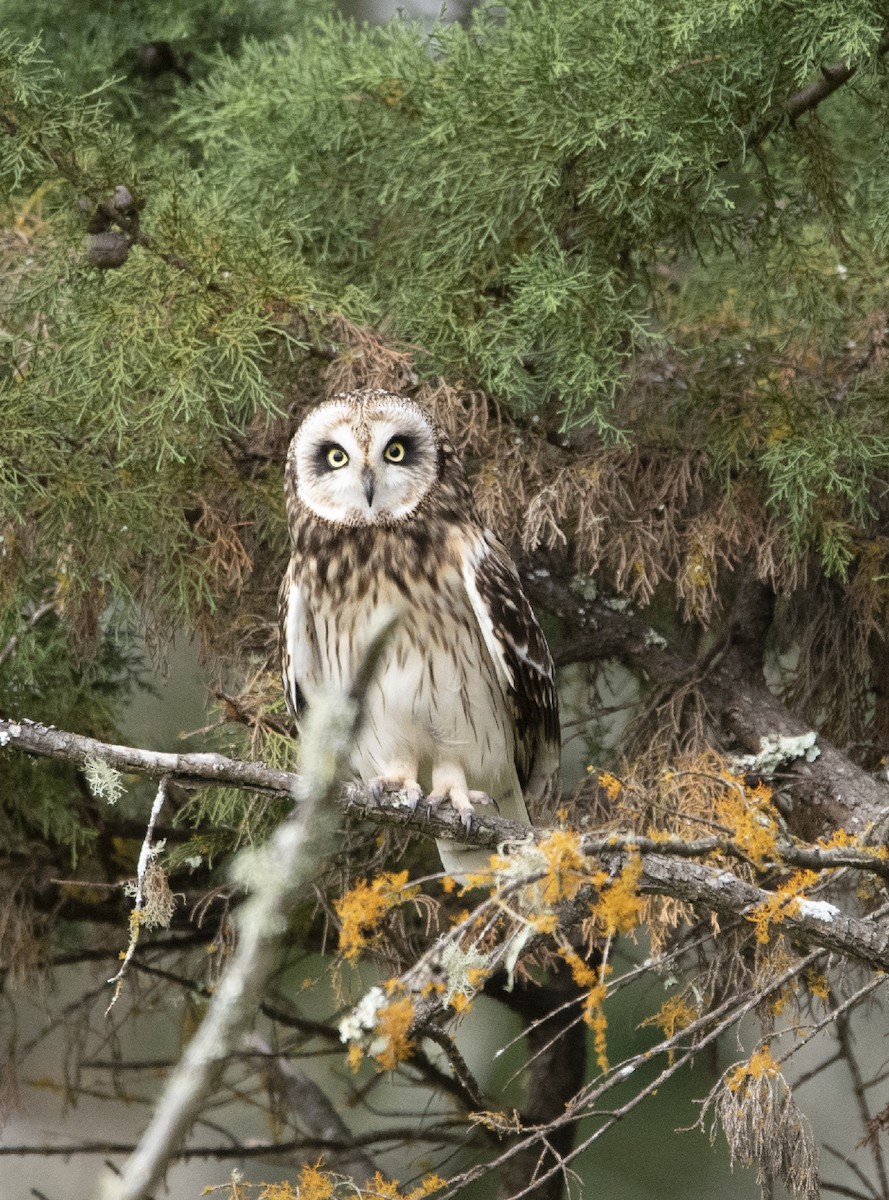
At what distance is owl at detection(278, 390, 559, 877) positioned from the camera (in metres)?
2.58

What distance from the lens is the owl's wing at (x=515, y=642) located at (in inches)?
100

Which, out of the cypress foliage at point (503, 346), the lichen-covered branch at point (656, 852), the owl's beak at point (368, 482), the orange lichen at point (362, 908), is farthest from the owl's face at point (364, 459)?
the orange lichen at point (362, 908)

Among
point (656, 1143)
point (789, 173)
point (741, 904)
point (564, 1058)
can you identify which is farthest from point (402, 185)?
point (656, 1143)

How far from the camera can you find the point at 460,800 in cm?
249

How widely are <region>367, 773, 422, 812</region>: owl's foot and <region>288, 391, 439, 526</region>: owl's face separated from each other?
0.49 metres

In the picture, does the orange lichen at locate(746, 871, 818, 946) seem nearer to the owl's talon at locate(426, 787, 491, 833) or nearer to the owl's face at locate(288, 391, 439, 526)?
the owl's talon at locate(426, 787, 491, 833)

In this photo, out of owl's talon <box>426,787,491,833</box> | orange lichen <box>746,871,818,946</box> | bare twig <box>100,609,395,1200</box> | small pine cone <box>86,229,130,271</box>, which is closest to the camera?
bare twig <box>100,609,395,1200</box>

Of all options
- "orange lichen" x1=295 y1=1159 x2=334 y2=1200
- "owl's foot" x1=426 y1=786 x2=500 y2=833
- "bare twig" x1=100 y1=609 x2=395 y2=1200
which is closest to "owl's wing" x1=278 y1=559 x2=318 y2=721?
"owl's foot" x1=426 y1=786 x2=500 y2=833

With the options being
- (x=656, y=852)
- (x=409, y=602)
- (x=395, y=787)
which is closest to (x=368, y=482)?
(x=409, y=602)

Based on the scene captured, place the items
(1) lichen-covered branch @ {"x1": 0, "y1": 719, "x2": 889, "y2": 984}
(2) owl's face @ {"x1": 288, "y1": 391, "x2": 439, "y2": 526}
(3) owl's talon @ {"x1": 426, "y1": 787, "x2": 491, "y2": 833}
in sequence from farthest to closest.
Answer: (2) owl's face @ {"x1": 288, "y1": 391, "x2": 439, "y2": 526}, (3) owl's talon @ {"x1": 426, "y1": 787, "x2": 491, "y2": 833}, (1) lichen-covered branch @ {"x1": 0, "y1": 719, "x2": 889, "y2": 984}

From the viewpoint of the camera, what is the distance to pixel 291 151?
3.14 m

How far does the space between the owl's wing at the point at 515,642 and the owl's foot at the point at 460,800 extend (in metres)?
0.17

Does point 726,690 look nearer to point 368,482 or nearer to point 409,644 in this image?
point 409,644

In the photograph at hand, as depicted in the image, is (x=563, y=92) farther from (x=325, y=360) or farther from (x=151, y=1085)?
(x=151, y=1085)
